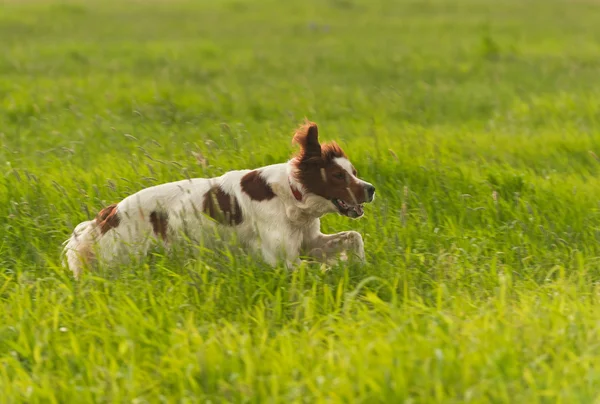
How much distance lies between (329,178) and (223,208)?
684mm

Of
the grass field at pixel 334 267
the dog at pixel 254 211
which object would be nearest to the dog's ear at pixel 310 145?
the dog at pixel 254 211

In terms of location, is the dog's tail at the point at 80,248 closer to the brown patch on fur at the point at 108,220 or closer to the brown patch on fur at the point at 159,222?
the brown patch on fur at the point at 108,220

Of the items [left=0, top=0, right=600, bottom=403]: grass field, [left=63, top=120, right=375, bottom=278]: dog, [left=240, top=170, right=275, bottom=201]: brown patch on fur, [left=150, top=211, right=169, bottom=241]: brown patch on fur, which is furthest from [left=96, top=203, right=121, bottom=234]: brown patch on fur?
[left=240, top=170, right=275, bottom=201]: brown patch on fur

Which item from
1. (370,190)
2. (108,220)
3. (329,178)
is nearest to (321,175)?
(329,178)

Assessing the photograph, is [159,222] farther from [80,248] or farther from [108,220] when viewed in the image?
[80,248]

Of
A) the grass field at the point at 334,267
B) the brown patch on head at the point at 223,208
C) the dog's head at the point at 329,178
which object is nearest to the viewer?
the grass field at the point at 334,267

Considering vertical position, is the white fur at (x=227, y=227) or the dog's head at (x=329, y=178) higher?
the dog's head at (x=329, y=178)

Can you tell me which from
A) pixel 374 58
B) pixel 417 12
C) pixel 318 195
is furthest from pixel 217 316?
pixel 417 12

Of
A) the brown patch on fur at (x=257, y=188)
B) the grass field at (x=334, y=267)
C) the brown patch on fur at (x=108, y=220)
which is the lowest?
the grass field at (x=334, y=267)

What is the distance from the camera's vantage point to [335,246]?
4.95 metres

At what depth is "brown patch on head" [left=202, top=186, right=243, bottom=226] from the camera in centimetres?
483

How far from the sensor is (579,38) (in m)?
19.3

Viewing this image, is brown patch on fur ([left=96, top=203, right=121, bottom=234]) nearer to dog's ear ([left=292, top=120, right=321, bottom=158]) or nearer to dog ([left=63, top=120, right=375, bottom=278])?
dog ([left=63, top=120, right=375, bottom=278])

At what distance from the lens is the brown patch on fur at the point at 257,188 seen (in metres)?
4.82
